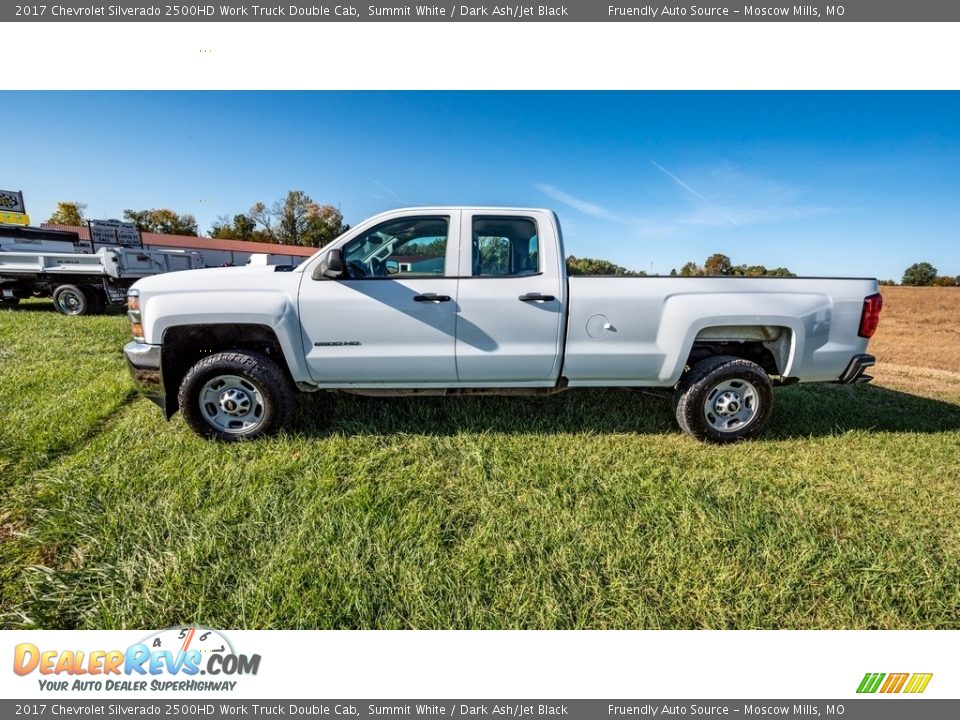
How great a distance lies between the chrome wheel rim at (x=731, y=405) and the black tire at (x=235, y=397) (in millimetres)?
3447

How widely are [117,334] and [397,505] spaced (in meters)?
7.39

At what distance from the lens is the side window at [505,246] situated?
10.3 ft

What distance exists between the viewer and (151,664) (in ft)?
5.44

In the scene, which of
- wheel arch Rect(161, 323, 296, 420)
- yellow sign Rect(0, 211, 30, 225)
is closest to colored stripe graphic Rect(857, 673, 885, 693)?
wheel arch Rect(161, 323, 296, 420)

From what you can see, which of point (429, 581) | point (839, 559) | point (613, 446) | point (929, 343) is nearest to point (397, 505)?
point (429, 581)

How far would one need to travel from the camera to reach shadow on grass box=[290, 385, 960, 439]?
133 inches

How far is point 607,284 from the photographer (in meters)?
3.03

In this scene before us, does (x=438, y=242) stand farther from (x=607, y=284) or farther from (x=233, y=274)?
(x=233, y=274)

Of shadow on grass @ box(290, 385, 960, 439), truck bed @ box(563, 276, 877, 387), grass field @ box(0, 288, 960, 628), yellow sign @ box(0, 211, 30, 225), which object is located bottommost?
grass field @ box(0, 288, 960, 628)

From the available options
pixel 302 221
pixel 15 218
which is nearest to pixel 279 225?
pixel 302 221

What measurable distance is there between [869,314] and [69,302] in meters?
13.6

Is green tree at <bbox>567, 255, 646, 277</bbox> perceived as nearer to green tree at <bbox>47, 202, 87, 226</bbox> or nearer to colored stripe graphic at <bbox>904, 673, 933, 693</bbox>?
colored stripe graphic at <bbox>904, 673, 933, 693</bbox>

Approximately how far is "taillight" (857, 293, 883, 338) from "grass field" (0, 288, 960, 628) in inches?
37.5

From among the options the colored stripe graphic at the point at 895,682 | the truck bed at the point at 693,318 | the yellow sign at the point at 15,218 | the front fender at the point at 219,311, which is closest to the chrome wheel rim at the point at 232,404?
the front fender at the point at 219,311
